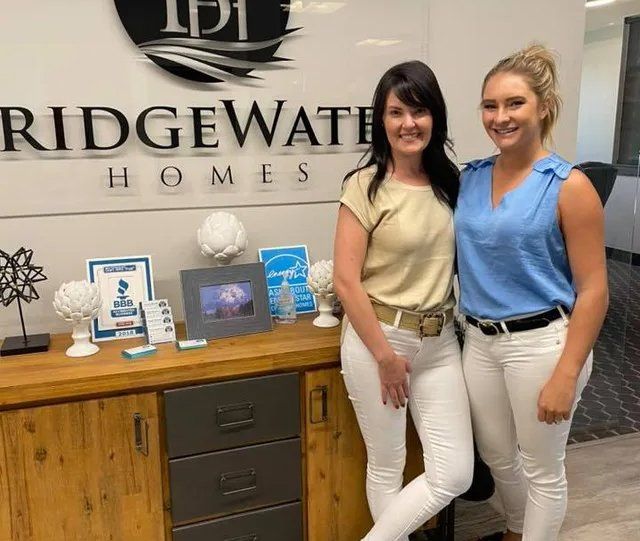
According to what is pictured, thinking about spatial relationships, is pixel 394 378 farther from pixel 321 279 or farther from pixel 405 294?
pixel 321 279

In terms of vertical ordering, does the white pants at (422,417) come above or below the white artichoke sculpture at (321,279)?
below

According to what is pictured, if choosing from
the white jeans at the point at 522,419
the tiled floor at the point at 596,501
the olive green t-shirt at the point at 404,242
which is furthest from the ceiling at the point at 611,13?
the white jeans at the point at 522,419

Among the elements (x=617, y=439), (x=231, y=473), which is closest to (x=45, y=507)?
(x=231, y=473)

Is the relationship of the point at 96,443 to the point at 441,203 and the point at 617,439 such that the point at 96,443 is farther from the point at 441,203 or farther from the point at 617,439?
the point at 617,439

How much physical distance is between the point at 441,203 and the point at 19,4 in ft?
4.58

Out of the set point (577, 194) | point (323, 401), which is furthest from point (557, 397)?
point (323, 401)

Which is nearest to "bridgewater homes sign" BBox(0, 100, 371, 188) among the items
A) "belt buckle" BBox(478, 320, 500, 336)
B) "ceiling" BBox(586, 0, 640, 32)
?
"belt buckle" BBox(478, 320, 500, 336)

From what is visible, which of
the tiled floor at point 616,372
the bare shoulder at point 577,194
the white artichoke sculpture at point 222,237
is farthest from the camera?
the tiled floor at point 616,372

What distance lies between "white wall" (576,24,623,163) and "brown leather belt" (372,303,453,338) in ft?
13.5

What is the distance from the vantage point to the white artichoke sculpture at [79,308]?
1.90 meters

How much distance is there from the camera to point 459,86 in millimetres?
2512

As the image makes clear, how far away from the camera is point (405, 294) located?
1764mm

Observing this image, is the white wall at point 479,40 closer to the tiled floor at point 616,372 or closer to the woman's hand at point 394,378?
the woman's hand at point 394,378

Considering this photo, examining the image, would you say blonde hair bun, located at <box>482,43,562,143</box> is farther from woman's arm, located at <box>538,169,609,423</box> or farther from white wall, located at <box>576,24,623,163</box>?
→ white wall, located at <box>576,24,623,163</box>
